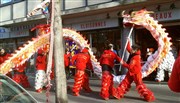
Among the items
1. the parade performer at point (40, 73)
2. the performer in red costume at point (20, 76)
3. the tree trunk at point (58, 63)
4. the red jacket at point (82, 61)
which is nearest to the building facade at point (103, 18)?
the red jacket at point (82, 61)

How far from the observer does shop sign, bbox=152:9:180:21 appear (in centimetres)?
1448

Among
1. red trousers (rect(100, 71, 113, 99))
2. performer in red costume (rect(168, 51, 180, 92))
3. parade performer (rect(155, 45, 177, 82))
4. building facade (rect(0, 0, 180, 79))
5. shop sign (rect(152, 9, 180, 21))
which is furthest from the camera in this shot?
building facade (rect(0, 0, 180, 79))

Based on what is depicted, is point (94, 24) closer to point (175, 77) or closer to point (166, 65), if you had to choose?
point (166, 65)

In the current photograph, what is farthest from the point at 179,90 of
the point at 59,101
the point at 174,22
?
the point at 174,22

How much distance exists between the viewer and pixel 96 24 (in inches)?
745

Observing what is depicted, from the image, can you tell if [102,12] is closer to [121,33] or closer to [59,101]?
[121,33]

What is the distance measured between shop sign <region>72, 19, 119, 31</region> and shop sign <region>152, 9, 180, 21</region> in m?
2.77

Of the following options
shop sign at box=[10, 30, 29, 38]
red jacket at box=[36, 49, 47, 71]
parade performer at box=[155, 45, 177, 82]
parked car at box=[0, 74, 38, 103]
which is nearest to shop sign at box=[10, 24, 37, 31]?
shop sign at box=[10, 30, 29, 38]

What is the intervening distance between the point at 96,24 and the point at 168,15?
198 inches

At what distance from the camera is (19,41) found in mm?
26297

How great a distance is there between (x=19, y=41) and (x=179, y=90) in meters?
22.9

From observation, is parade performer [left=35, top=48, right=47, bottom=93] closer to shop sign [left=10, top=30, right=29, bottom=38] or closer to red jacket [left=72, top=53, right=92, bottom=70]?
red jacket [left=72, top=53, right=92, bottom=70]

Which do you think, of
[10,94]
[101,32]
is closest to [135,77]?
[10,94]

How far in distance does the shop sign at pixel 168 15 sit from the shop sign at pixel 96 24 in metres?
2.77
